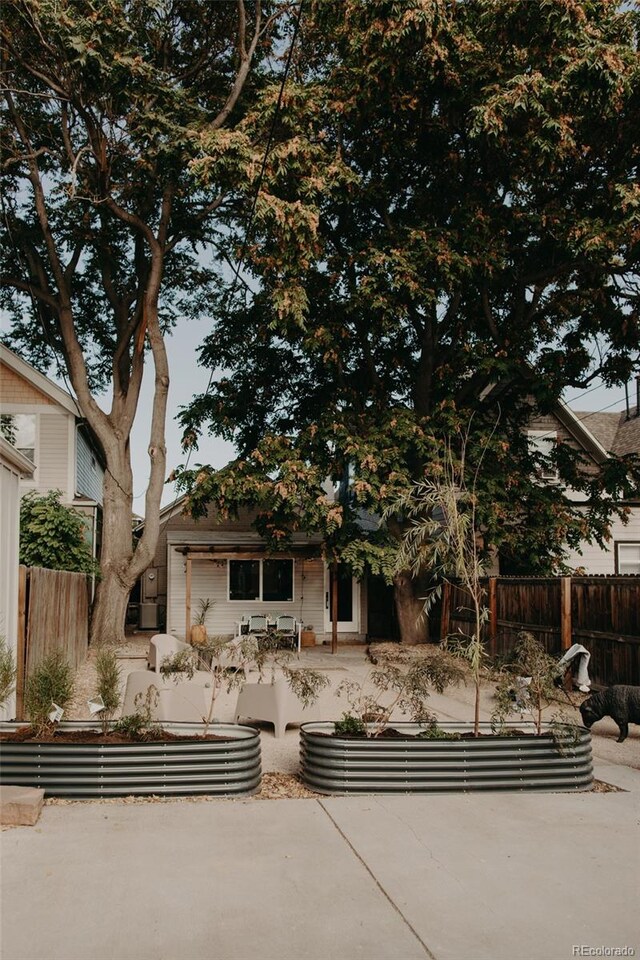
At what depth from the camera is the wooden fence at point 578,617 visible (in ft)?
40.5

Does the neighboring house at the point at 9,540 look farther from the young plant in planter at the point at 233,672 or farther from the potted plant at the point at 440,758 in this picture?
the potted plant at the point at 440,758

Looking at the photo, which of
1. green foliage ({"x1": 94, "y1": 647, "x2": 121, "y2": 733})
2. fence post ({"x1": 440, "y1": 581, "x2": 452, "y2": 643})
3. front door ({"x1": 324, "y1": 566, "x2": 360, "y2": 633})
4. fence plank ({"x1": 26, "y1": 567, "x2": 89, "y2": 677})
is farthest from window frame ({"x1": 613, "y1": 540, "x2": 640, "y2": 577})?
green foliage ({"x1": 94, "y1": 647, "x2": 121, "y2": 733})

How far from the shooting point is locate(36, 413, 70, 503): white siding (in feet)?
77.9

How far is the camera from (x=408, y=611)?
21.4m

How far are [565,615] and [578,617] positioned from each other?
0.22 metres

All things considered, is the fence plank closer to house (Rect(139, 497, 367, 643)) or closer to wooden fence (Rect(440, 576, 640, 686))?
wooden fence (Rect(440, 576, 640, 686))

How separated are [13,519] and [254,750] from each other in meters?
3.96

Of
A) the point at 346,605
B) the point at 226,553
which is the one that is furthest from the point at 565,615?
the point at 346,605

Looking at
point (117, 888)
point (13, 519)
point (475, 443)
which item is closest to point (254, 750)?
point (117, 888)

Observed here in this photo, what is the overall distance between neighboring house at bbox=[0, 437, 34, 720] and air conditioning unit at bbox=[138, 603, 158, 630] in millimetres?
18770

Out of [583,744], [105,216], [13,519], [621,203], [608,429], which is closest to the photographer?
[583,744]

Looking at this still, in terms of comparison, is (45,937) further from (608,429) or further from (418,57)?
(608,429)

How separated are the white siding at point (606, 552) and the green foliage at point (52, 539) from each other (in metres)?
13.0

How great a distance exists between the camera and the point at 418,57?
55.1 ft
